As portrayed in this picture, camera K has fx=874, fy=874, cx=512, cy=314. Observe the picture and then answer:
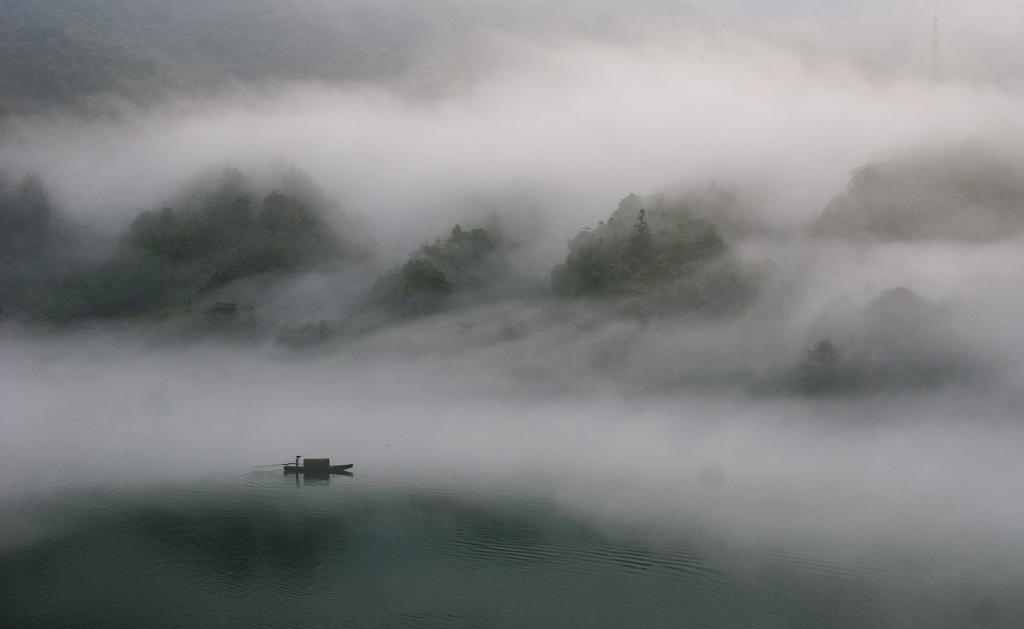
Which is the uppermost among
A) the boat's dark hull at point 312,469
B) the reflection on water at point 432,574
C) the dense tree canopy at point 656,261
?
the dense tree canopy at point 656,261

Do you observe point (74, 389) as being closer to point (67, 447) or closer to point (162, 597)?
point (67, 447)

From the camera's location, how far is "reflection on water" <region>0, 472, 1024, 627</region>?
83.6ft

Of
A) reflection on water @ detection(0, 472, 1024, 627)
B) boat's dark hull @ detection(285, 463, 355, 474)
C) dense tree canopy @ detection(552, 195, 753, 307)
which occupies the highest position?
dense tree canopy @ detection(552, 195, 753, 307)

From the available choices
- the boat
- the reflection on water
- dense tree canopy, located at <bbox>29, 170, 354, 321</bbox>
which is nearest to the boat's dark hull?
the boat

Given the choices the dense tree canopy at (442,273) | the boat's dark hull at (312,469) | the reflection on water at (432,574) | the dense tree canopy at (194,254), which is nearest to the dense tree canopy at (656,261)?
the dense tree canopy at (442,273)

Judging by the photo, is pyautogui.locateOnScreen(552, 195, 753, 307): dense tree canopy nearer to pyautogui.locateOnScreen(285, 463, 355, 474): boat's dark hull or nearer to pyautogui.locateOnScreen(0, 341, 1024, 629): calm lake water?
pyautogui.locateOnScreen(0, 341, 1024, 629): calm lake water

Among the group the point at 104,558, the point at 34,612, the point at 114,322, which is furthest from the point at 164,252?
the point at 34,612

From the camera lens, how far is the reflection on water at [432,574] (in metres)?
25.5

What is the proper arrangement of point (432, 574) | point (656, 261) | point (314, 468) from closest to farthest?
point (432, 574), point (314, 468), point (656, 261)

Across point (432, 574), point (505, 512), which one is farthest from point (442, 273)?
point (432, 574)

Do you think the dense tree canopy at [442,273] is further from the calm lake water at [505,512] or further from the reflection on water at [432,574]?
the reflection on water at [432,574]

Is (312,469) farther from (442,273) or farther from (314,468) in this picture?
(442,273)

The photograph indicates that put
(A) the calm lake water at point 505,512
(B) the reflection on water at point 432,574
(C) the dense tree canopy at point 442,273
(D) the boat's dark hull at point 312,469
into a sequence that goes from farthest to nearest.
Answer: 1. (C) the dense tree canopy at point 442,273
2. (D) the boat's dark hull at point 312,469
3. (A) the calm lake water at point 505,512
4. (B) the reflection on water at point 432,574

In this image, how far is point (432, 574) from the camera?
95.6ft
